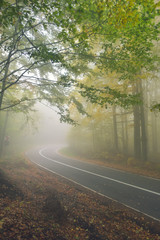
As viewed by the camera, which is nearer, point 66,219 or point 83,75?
point 66,219

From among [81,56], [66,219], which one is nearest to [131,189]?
[66,219]

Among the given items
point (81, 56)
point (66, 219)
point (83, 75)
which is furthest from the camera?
point (83, 75)

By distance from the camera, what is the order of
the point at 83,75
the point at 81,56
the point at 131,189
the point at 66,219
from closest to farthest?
the point at 66,219 → the point at 81,56 → the point at 83,75 → the point at 131,189

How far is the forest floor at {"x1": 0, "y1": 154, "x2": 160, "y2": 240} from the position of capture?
3998 millimetres

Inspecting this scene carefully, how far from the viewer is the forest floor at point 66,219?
13.1 ft

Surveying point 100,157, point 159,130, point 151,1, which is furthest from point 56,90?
point 159,130

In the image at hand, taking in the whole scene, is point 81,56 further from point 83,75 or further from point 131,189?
point 131,189

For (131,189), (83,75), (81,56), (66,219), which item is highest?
(81,56)

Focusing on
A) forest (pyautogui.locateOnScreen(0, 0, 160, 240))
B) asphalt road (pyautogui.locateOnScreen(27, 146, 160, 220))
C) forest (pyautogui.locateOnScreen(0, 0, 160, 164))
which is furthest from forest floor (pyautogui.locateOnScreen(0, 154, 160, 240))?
forest (pyautogui.locateOnScreen(0, 0, 160, 164))

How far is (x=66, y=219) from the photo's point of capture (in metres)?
4.87

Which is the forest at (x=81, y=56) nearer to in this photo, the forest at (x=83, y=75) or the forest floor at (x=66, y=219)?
the forest at (x=83, y=75)

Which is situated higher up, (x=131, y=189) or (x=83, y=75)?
(x=83, y=75)

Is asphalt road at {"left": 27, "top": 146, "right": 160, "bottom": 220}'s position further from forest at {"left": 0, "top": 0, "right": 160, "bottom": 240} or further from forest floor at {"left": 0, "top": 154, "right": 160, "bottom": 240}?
forest floor at {"left": 0, "top": 154, "right": 160, "bottom": 240}

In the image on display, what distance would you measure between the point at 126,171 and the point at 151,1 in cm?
1167
